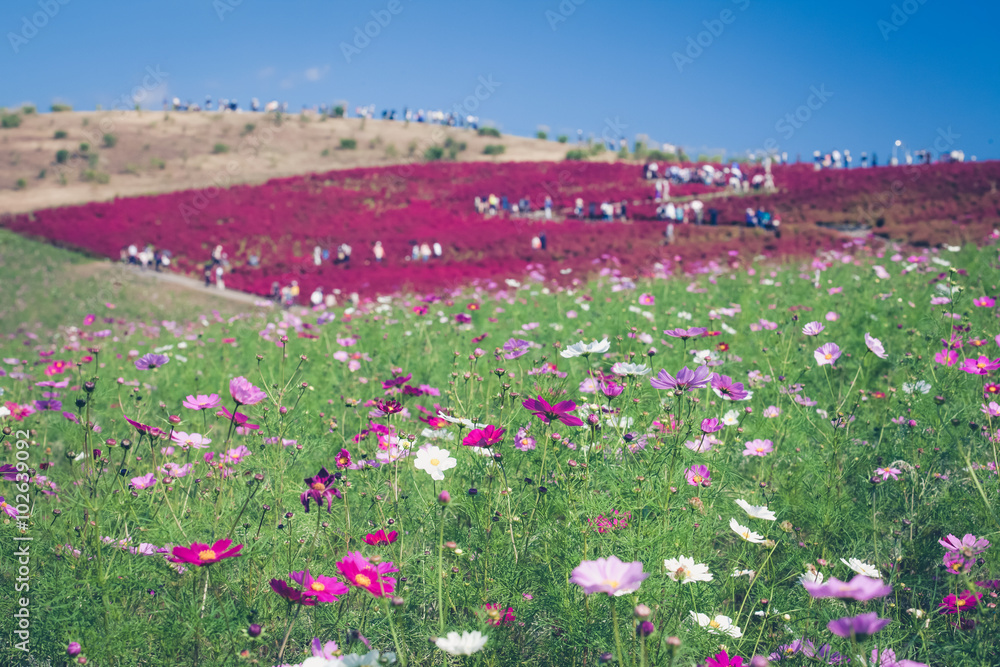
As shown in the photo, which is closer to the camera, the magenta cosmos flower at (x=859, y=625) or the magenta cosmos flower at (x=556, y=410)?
the magenta cosmos flower at (x=859, y=625)

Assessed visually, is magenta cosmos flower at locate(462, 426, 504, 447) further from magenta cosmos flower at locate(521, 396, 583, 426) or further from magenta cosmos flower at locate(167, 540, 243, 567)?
magenta cosmos flower at locate(167, 540, 243, 567)

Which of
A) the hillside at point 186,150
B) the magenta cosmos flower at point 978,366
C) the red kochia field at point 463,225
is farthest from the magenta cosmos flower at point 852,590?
the hillside at point 186,150

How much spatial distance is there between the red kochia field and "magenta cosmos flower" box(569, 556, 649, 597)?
10212 mm

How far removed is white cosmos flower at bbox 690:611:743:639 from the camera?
125cm

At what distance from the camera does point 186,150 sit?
3581 cm

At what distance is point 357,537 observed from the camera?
5.56ft

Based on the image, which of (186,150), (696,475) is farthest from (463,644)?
(186,150)

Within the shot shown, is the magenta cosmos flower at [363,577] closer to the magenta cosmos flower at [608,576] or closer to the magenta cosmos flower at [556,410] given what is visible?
the magenta cosmos flower at [608,576]

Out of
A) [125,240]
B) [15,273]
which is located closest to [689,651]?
[15,273]

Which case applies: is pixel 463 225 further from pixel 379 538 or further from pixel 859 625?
pixel 859 625

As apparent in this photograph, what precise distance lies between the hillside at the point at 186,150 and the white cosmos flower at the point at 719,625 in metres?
30.4

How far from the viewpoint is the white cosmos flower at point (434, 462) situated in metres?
1.33

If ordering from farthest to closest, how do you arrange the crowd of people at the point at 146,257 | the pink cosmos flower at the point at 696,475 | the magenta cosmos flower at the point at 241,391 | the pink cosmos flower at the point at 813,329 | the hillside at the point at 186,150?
the hillside at the point at 186,150 → the crowd of people at the point at 146,257 → the pink cosmos flower at the point at 813,329 → the pink cosmos flower at the point at 696,475 → the magenta cosmos flower at the point at 241,391

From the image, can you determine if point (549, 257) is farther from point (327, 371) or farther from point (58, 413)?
point (58, 413)
